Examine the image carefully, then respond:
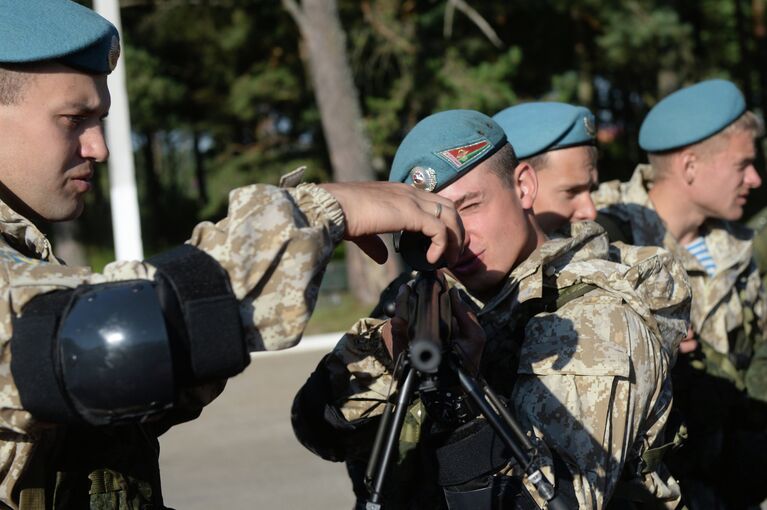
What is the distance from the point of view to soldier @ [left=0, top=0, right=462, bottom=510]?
5.22 ft

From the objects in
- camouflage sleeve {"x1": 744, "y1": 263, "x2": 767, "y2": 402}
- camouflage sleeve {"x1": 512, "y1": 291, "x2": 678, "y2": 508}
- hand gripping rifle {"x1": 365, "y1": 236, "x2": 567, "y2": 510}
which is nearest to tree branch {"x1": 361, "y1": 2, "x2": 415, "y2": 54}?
camouflage sleeve {"x1": 744, "y1": 263, "x2": 767, "y2": 402}

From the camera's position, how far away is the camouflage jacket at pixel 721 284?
13.1ft

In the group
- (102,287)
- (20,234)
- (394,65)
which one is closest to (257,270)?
(102,287)

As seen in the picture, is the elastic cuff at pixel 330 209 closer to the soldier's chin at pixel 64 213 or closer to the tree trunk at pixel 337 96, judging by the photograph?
the soldier's chin at pixel 64 213

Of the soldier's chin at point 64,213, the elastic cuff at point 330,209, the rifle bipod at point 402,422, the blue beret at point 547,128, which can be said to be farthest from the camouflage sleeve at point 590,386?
the blue beret at point 547,128

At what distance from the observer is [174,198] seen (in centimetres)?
3155

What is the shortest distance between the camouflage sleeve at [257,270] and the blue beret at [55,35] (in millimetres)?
430

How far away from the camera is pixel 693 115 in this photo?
14.4ft

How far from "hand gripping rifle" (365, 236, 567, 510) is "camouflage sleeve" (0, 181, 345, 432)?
0.66 ft

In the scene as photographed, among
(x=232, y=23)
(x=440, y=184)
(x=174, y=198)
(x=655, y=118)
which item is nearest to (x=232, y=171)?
(x=232, y=23)

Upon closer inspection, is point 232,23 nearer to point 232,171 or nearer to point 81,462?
point 232,171

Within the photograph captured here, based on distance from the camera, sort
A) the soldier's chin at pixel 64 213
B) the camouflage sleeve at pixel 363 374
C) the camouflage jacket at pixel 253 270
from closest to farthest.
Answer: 1. the camouflage jacket at pixel 253 270
2. the soldier's chin at pixel 64 213
3. the camouflage sleeve at pixel 363 374

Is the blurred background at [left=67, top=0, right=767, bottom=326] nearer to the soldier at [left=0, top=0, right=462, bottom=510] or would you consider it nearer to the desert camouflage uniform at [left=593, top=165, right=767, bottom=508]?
the desert camouflage uniform at [left=593, top=165, right=767, bottom=508]

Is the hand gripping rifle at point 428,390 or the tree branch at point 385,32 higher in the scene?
the tree branch at point 385,32
